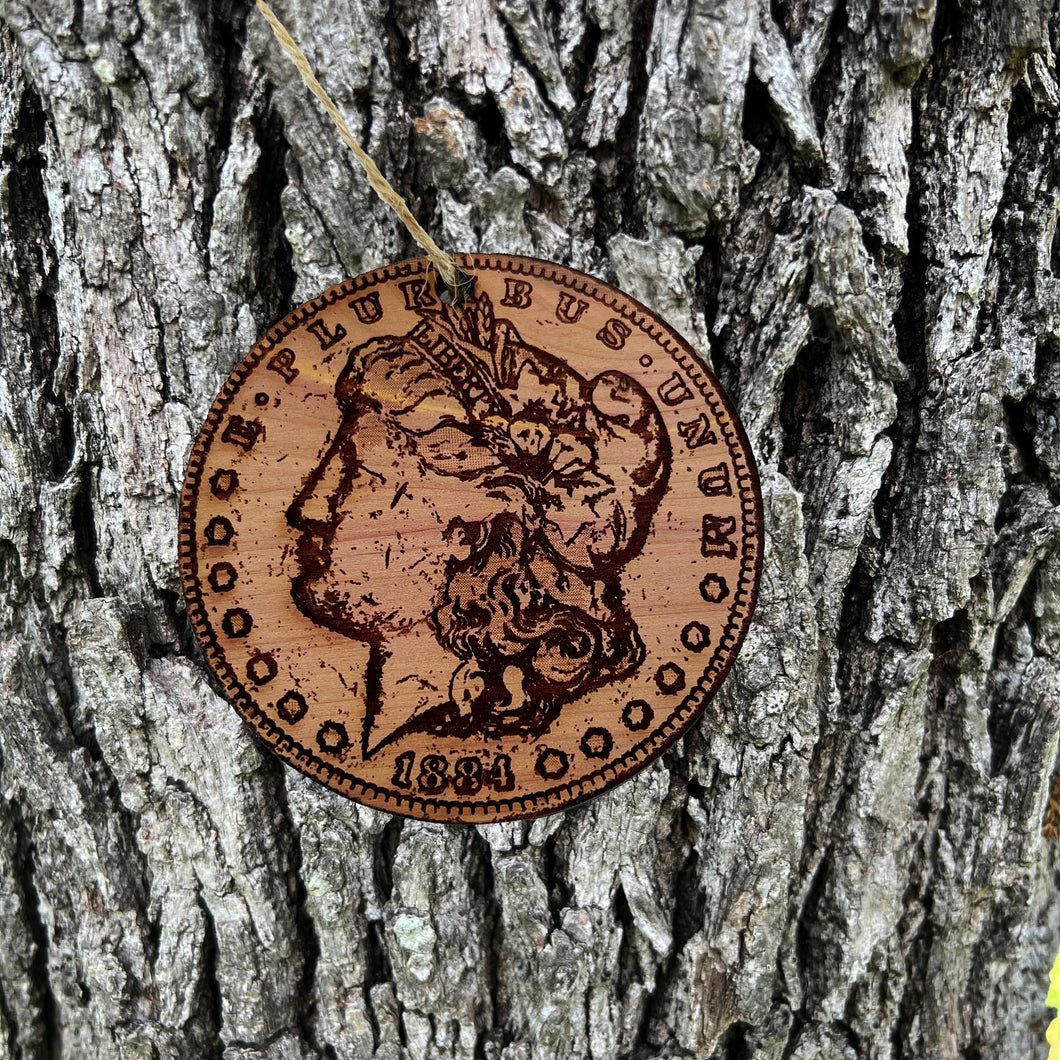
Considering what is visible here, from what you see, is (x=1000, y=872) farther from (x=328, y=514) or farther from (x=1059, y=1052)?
(x=328, y=514)

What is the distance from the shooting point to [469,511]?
80 cm

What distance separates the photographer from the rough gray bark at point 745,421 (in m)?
0.83

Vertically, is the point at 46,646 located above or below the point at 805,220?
below

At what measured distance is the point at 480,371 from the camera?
0.80 meters

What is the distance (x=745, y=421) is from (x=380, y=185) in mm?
422

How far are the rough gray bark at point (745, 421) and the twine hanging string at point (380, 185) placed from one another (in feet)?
0.24

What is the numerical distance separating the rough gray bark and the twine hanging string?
2.9 inches

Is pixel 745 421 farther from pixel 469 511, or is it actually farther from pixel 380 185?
pixel 380 185

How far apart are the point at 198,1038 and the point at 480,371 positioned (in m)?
0.79

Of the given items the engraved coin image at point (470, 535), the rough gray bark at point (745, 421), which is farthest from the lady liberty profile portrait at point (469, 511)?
the rough gray bark at point (745, 421)

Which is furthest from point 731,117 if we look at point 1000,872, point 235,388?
point 1000,872

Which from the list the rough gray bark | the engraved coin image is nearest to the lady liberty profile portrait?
the engraved coin image

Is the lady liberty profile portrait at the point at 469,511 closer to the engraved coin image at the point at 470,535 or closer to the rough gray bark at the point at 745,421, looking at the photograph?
the engraved coin image at the point at 470,535

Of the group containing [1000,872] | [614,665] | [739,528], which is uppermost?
[739,528]
